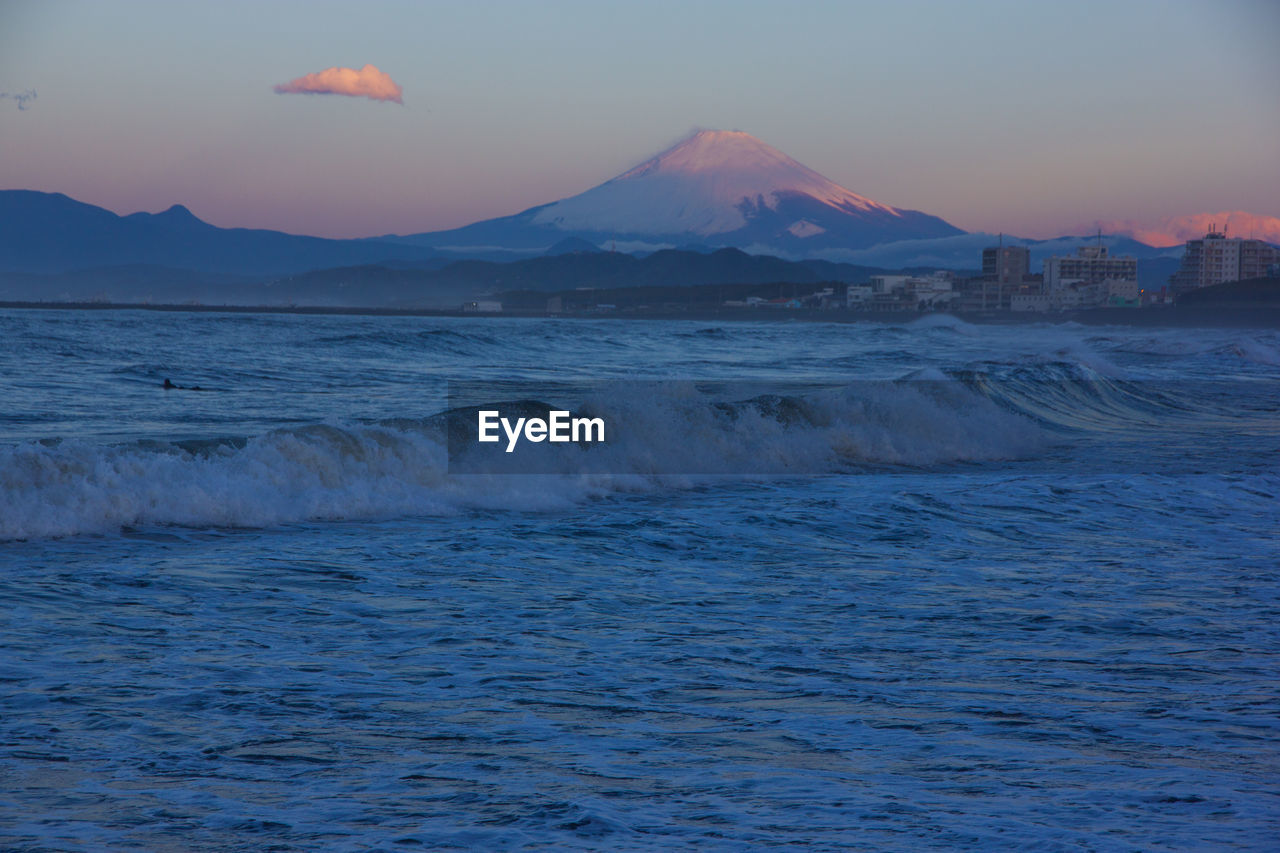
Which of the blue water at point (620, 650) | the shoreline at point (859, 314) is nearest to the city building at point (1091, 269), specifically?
the shoreline at point (859, 314)

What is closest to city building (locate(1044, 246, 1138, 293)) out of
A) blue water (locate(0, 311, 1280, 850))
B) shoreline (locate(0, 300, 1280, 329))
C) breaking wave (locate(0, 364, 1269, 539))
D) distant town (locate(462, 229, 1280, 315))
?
distant town (locate(462, 229, 1280, 315))

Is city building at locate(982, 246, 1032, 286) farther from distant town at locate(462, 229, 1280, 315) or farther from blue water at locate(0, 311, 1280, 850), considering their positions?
blue water at locate(0, 311, 1280, 850)

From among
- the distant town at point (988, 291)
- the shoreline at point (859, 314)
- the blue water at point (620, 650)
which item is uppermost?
the distant town at point (988, 291)

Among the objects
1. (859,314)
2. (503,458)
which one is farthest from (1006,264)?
(503,458)

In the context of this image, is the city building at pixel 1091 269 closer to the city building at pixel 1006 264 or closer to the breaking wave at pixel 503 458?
the city building at pixel 1006 264

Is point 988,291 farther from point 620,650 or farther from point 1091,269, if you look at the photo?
point 620,650

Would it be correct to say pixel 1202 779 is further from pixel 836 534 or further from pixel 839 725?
pixel 836 534
